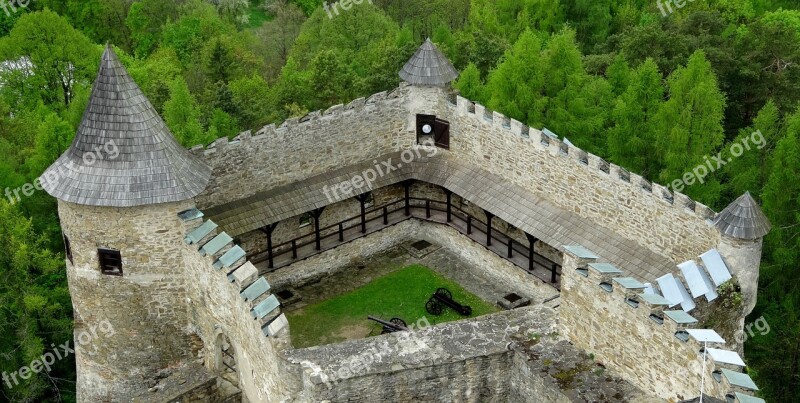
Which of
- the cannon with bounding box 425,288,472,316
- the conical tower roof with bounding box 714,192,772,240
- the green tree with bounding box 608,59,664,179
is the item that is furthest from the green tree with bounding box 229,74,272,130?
the conical tower roof with bounding box 714,192,772,240

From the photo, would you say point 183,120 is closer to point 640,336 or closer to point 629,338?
point 629,338

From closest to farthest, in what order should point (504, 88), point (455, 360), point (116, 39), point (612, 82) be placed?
1. point (455, 360)
2. point (504, 88)
3. point (612, 82)
4. point (116, 39)

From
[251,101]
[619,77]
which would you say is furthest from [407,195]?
[251,101]

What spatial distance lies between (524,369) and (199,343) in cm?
933

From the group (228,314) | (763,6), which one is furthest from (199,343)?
(763,6)

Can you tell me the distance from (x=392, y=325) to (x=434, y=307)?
2359 millimetres

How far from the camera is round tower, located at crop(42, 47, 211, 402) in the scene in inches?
1065

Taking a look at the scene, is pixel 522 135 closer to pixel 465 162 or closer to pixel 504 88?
pixel 465 162

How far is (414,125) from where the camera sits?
35469 millimetres

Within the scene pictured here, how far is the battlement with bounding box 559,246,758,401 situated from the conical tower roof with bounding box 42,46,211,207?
1053 centimetres

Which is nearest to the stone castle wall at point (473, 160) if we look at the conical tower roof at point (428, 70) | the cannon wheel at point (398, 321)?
the conical tower roof at point (428, 70)

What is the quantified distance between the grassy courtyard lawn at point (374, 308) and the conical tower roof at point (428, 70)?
20.8ft

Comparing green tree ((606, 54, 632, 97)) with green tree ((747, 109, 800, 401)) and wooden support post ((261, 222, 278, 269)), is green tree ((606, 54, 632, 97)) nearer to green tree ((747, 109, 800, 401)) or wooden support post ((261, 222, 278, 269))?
green tree ((747, 109, 800, 401))

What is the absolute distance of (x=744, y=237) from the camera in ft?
85.7
